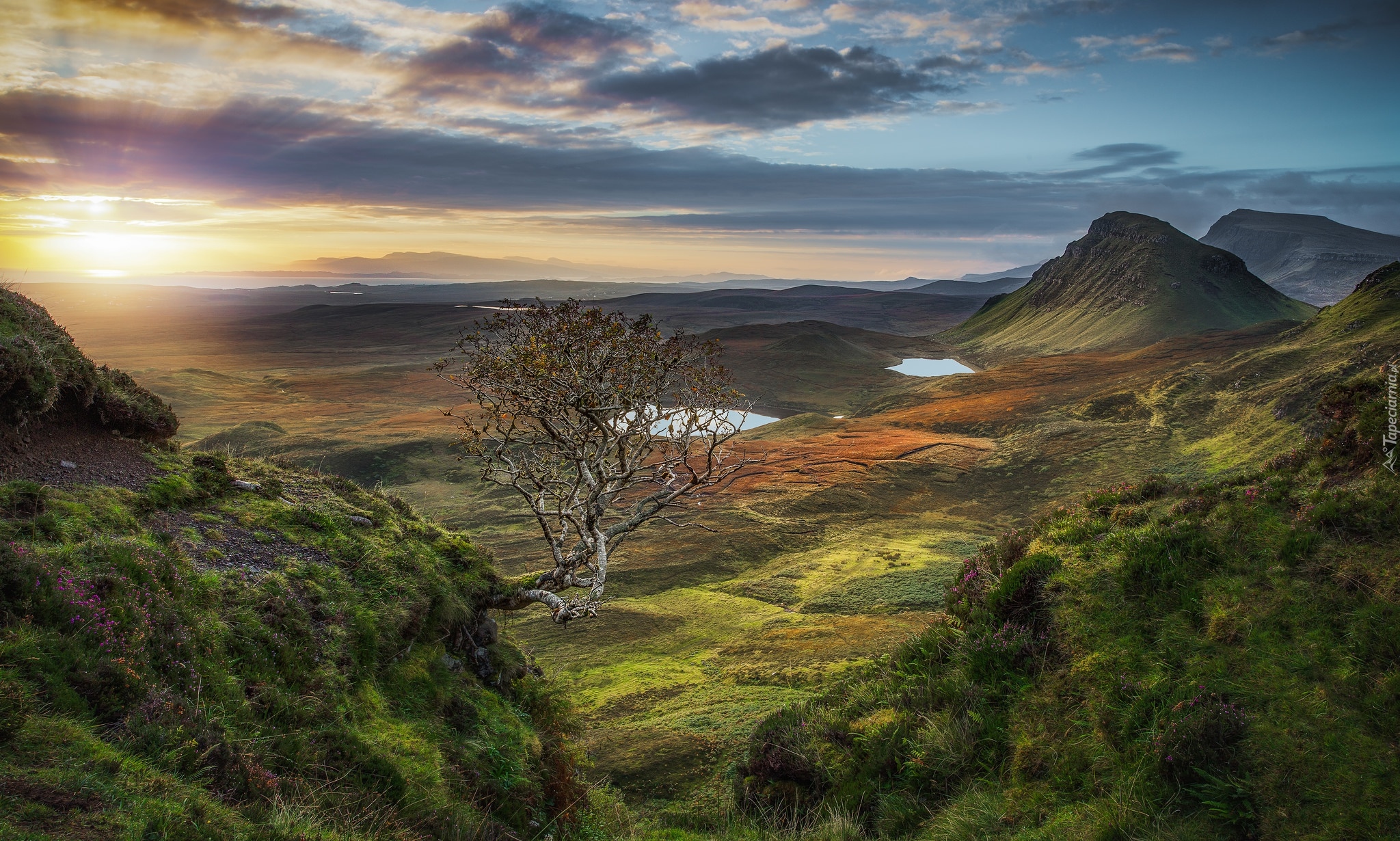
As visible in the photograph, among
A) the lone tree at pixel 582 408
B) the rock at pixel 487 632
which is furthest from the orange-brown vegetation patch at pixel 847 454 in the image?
the rock at pixel 487 632

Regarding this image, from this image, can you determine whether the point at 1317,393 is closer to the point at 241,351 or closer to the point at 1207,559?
the point at 1207,559

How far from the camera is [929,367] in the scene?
14750 cm

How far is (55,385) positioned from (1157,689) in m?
14.8

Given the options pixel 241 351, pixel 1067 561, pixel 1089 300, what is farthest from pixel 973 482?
pixel 241 351

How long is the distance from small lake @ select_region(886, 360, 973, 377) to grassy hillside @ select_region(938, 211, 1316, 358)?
718 centimetres

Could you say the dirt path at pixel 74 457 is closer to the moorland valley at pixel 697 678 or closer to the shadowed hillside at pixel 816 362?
the moorland valley at pixel 697 678

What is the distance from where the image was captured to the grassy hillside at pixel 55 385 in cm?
1016

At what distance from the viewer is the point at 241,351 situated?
180875mm

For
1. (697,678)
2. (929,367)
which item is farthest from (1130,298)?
(697,678)

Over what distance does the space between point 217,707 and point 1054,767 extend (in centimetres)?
875

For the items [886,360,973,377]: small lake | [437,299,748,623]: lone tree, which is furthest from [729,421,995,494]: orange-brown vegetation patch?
[886,360,973,377]: small lake

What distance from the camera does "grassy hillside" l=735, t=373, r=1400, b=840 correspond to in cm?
680

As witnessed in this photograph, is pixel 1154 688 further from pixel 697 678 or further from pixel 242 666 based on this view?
pixel 697 678

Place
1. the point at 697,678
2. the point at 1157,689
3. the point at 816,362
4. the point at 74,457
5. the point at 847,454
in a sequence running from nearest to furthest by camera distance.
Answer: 1. the point at 1157,689
2. the point at 74,457
3. the point at 697,678
4. the point at 847,454
5. the point at 816,362
